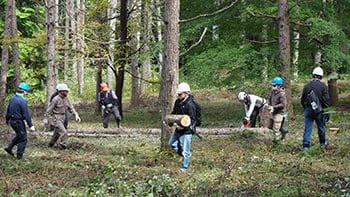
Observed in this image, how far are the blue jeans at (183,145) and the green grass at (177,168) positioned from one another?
0.26 meters

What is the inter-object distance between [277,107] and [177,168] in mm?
5033

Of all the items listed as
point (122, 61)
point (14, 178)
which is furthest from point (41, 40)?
point (14, 178)

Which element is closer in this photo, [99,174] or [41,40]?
[99,174]

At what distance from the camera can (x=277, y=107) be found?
1595 cm

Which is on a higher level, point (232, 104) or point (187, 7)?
point (187, 7)

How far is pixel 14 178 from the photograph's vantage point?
10930 millimetres

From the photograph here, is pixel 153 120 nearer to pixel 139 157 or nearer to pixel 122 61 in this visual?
pixel 122 61

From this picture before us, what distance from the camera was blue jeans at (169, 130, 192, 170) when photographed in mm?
11555

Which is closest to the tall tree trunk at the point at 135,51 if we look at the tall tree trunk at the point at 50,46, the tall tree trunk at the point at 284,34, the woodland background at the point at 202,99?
the woodland background at the point at 202,99

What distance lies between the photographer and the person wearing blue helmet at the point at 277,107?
15.9 m

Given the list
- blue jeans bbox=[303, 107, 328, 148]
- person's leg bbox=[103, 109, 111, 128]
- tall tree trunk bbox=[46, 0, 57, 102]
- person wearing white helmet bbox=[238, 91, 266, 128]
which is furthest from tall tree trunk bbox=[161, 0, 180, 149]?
person's leg bbox=[103, 109, 111, 128]

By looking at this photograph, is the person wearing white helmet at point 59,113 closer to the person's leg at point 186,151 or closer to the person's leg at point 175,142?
the person's leg at point 175,142

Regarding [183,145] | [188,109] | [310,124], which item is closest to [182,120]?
[188,109]

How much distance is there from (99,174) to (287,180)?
11.8 feet
